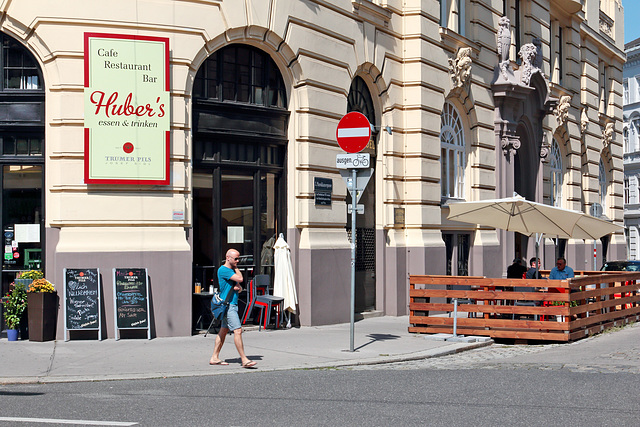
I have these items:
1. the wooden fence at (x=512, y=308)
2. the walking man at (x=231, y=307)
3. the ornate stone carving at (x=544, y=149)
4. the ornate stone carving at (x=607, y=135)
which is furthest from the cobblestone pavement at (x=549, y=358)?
the ornate stone carving at (x=607, y=135)

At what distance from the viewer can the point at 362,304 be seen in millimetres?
20062

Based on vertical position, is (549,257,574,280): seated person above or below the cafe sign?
below

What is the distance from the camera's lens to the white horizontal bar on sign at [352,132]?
44.8 feet

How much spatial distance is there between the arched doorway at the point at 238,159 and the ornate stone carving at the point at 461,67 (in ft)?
22.5

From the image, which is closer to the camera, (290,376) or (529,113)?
(290,376)

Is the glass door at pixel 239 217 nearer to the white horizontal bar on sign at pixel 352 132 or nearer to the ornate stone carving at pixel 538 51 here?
the white horizontal bar on sign at pixel 352 132

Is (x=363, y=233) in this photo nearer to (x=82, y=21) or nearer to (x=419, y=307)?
(x=419, y=307)

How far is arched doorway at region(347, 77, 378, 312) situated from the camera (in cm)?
1983

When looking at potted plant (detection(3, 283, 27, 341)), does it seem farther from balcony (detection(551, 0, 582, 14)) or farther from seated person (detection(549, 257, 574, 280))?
balcony (detection(551, 0, 582, 14))

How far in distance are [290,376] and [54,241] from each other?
566 cm

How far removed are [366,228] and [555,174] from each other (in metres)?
14.0

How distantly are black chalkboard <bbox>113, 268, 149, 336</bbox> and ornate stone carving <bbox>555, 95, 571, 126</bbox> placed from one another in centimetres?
2045

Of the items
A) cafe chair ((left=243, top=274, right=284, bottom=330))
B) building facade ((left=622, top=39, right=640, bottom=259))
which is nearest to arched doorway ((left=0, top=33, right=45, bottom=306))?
cafe chair ((left=243, top=274, right=284, bottom=330))

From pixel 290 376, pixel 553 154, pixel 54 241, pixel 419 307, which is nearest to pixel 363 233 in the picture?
pixel 419 307
